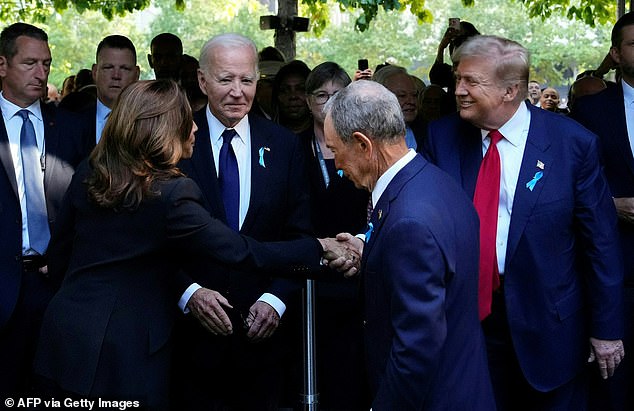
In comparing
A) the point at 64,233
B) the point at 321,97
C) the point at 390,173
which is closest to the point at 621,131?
the point at 321,97

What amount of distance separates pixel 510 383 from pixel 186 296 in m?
1.55

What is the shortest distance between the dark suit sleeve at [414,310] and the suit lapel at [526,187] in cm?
109

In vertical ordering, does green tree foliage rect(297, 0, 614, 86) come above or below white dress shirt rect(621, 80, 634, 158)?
below

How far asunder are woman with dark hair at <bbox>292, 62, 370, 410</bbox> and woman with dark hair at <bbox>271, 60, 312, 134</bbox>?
95cm

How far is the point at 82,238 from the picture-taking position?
3814 mm

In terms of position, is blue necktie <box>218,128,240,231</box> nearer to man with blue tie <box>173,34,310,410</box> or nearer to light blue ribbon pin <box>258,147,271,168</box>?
man with blue tie <box>173,34,310,410</box>

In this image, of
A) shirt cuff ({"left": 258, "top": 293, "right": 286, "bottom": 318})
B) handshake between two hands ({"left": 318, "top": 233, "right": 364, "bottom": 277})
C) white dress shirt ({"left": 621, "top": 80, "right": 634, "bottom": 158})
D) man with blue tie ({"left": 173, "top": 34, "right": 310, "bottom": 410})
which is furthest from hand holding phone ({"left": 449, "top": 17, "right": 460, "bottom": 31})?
shirt cuff ({"left": 258, "top": 293, "right": 286, "bottom": 318})

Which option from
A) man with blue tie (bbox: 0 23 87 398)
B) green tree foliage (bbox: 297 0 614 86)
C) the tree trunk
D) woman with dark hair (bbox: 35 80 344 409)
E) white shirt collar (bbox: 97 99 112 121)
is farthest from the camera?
green tree foliage (bbox: 297 0 614 86)

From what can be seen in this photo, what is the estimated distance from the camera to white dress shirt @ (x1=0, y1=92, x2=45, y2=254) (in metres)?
5.21

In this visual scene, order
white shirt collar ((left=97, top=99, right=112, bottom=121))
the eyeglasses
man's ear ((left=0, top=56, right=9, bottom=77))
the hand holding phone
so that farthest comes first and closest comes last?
the hand holding phone < white shirt collar ((left=97, top=99, right=112, bottom=121)) < the eyeglasses < man's ear ((left=0, top=56, right=9, bottom=77))

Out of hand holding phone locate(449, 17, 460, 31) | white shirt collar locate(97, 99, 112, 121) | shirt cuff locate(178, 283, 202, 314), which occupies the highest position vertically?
hand holding phone locate(449, 17, 460, 31)

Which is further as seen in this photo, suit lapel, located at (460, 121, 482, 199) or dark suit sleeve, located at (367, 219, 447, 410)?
suit lapel, located at (460, 121, 482, 199)

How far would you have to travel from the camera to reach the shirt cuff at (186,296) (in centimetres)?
449

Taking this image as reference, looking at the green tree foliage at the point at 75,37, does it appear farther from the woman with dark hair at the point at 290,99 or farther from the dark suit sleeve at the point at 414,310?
the dark suit sleeve at the point at 414,310
